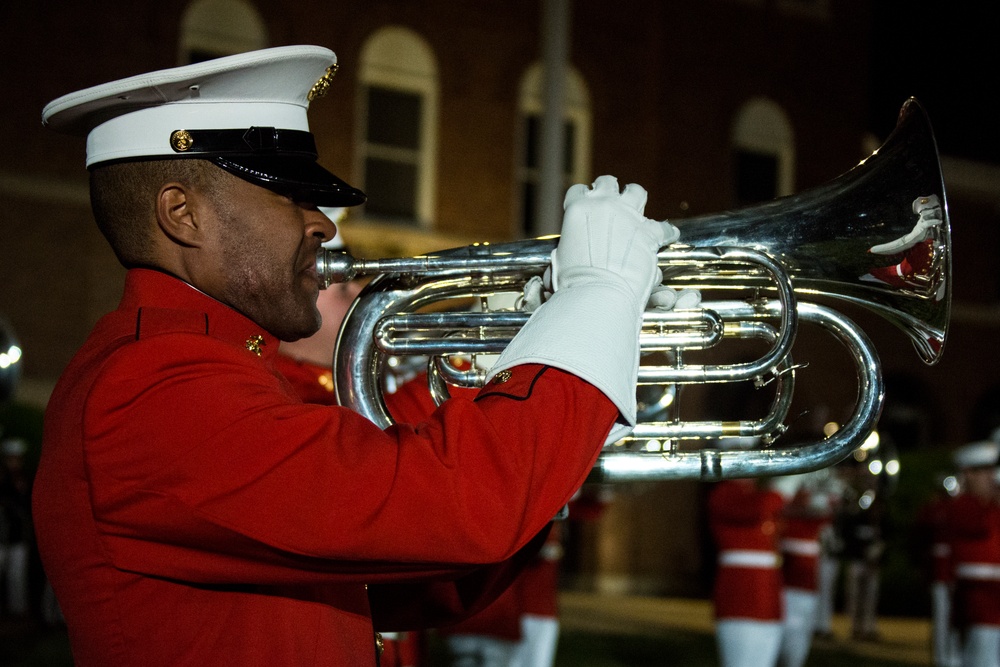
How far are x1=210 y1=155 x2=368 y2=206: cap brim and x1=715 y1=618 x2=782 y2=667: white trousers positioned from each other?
6093mm

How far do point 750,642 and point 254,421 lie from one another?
6332mm

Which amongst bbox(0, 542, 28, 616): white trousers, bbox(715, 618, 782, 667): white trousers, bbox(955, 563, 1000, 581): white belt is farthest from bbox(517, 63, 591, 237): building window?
bbox(715, 618, 782, 667): white trousers

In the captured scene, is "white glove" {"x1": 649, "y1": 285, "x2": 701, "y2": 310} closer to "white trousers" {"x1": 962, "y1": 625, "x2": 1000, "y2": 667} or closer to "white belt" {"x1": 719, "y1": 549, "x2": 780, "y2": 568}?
"white belt" {"x1": 719, "y1": 549, "x2": 780, "y2": 568}

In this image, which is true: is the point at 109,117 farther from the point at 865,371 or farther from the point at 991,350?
the point at 991,350

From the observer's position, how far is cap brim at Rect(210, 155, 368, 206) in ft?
5.71

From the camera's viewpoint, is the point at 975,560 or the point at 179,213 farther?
the point at 975,560

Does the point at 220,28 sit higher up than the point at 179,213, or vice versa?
the point at 220,28

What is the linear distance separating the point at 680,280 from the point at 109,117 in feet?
3.98

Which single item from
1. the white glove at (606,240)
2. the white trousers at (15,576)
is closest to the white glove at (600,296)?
the white glove at (606,240)

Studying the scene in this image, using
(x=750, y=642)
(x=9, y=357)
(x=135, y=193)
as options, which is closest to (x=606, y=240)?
(x=135, y=193)

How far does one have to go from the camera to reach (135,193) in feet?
5.82

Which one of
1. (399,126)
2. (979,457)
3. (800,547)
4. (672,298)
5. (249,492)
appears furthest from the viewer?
(399,126)

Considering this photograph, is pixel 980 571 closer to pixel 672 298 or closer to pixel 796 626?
pixel 796 626

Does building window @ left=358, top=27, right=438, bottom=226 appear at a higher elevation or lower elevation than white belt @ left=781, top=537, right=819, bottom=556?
higher
